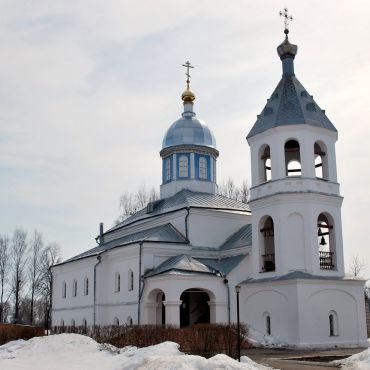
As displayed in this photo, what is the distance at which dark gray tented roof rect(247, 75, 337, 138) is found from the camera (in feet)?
73.4

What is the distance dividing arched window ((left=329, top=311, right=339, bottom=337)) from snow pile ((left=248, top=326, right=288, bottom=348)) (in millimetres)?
1877

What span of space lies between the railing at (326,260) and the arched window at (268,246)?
6.12 feet

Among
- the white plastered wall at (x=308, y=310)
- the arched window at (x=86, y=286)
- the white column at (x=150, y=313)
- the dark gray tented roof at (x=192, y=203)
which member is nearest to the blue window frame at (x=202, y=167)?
the dark gray tented roof at (x=192, y=203)

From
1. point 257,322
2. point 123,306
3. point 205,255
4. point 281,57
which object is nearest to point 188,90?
point 281,57

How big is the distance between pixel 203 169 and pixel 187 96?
14.9 ft

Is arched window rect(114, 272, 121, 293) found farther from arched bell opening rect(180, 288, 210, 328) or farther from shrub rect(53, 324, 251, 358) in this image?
shrub rect(53, 324, 251, 358)

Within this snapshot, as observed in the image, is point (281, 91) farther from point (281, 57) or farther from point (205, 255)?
point (205, 255)

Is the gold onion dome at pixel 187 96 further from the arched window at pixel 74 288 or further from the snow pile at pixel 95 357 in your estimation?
the snow pile at pixel 95 357

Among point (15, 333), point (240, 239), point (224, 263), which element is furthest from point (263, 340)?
point (15, 333)

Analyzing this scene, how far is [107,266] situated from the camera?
1111 inches

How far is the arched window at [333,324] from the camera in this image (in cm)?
2078

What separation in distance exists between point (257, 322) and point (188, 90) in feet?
48.6

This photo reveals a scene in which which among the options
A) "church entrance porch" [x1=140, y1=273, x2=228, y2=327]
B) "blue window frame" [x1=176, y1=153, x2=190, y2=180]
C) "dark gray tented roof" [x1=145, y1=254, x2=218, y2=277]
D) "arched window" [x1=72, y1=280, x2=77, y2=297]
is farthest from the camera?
"arched window" [x1=72, y1=280, x2=77, y2=297]

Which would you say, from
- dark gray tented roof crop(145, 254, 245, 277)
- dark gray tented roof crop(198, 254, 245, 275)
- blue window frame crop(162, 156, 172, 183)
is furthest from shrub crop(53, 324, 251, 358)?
blue window frame crop(162, 156, 172, 183)
